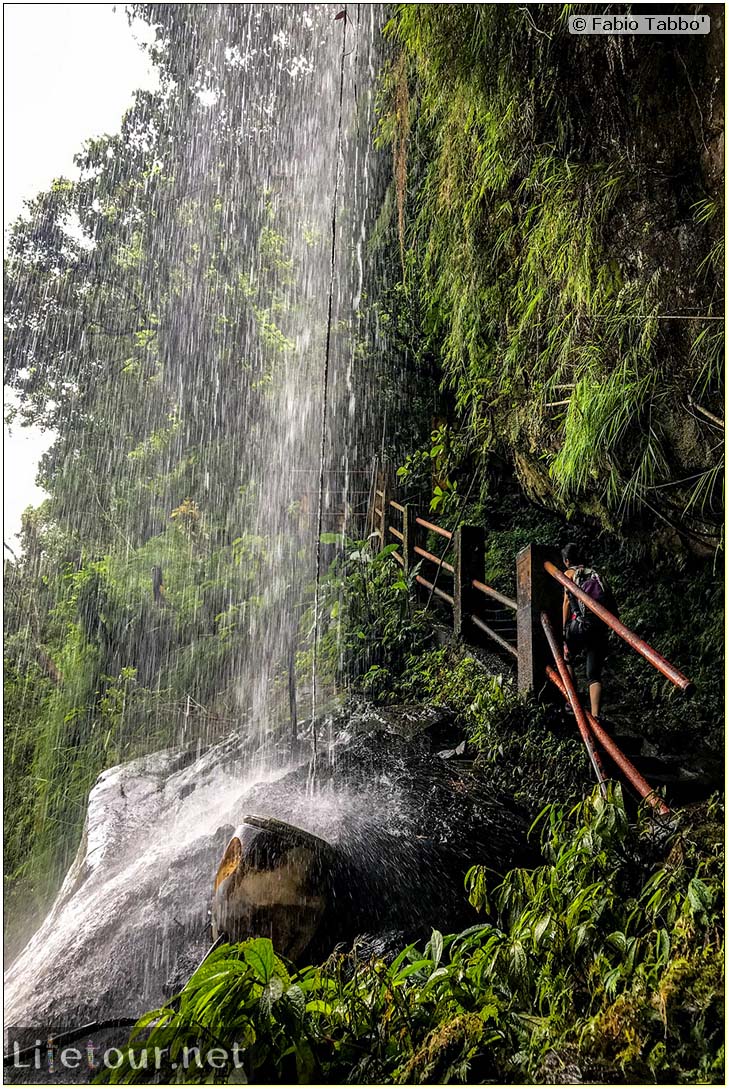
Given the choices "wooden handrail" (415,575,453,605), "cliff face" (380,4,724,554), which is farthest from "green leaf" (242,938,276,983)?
"cliff face" (380,4,724,554)

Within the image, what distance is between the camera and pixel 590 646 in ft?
7.51

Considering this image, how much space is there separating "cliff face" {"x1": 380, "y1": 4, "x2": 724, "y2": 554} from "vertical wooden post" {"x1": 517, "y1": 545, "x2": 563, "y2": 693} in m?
0.35

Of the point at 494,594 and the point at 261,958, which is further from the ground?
the point at 494,594

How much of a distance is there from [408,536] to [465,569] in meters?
0.29

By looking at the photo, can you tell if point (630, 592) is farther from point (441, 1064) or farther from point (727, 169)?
point (441, 1064)

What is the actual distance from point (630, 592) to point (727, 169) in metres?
1.40

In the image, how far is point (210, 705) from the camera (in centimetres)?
310

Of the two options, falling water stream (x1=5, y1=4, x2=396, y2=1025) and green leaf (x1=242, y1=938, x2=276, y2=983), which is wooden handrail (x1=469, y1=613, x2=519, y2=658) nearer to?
falling water stream (x1=5, y1=4, x2=396, y2=1025)

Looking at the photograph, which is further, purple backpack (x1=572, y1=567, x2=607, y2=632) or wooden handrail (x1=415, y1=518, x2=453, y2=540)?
wooden handrail (x1=415, y1=518, x2=453, y2=540)

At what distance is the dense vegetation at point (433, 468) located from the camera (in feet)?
4.96

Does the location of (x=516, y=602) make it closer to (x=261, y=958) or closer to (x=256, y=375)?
(x=261, y=958)

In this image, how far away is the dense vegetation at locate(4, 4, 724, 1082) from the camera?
1513 mm

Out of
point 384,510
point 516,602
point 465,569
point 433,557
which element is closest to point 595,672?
point 516,602
